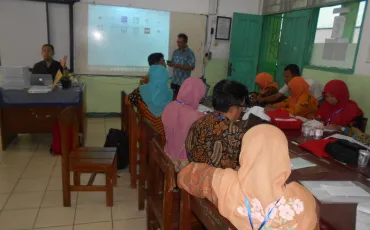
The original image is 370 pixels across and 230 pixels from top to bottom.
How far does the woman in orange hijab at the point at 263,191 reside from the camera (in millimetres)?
819

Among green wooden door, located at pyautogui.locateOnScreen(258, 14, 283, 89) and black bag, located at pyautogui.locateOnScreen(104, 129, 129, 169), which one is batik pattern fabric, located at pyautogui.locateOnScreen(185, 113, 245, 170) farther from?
green wooden door, located at pyautogui.locateOnScreen(258, 14, 283, 89)

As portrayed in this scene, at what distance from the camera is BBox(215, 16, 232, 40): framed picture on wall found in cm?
516

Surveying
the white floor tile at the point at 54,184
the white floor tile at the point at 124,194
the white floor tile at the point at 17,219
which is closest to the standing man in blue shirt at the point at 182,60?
the white floor tile at the point at 124,194

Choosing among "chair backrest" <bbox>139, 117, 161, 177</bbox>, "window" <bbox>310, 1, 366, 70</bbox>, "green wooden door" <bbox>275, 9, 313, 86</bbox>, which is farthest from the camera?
"green wooden door" <bbox>275, 9, 313, 86</bbox>

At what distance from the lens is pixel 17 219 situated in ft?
6.83

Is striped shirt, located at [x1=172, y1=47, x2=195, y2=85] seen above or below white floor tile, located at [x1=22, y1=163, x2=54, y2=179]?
above

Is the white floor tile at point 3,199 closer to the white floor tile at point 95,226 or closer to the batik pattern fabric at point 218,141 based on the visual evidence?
the white floor tile at point 95,226

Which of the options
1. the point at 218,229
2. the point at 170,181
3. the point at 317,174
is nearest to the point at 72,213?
the point at 170,181

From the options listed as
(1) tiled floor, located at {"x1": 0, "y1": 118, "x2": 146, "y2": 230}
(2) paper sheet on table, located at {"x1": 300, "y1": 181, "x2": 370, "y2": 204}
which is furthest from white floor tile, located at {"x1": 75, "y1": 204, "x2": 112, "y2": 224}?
(2) paper sheet on table, located at {"x1": 300, "y1": 181, "x2": 370, "y2": 204}

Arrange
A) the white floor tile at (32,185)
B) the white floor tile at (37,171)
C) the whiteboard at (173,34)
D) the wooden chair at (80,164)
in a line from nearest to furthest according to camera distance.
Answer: the wooden chair at (80,164) < the white floor tile at (32,185) < the white floor tile at (37,171) < the whiteboard at (173,34)

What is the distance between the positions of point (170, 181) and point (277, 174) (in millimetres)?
545

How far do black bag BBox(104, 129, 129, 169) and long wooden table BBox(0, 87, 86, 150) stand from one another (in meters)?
0.69

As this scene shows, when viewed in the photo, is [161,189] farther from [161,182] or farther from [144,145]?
[144,145]

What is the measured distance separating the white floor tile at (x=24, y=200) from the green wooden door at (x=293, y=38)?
12.6 ft
